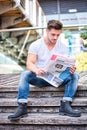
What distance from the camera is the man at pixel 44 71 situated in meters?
3.86

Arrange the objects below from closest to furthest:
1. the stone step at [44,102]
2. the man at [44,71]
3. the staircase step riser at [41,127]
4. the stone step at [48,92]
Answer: the staircase step riser at [41,127] < the man at [44,71] < the stone step at [44,102] < the stone step at [48,92]

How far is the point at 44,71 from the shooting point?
Answer: 13.0 feet

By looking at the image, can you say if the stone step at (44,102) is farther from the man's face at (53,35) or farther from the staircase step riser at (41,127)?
the man's face at (53,35)

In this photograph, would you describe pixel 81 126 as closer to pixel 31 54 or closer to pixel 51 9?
pixel 31 54

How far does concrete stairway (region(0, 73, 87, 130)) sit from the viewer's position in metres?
3.73

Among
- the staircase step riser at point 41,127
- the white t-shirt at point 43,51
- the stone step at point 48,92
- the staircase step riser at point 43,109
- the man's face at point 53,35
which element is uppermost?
the man's face at point 53,35

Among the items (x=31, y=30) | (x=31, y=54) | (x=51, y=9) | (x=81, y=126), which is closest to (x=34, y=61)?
(x=31, y=54)

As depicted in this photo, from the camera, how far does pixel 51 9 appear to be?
60.3 ft

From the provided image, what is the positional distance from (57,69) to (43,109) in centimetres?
49

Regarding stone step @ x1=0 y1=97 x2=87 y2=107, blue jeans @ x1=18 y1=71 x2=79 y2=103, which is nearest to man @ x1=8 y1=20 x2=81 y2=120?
blue jeans @ x1=18 y1=71 x2=79 y2=103

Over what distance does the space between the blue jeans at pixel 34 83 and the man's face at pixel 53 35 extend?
1.48 ft

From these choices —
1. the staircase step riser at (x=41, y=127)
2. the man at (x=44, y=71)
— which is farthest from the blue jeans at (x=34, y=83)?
the staircase step riser at (x=41, y=127)

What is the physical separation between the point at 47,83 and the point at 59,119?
0.69 meters

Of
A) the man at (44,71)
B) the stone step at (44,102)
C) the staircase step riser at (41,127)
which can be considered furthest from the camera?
the stone step at (44,102)
